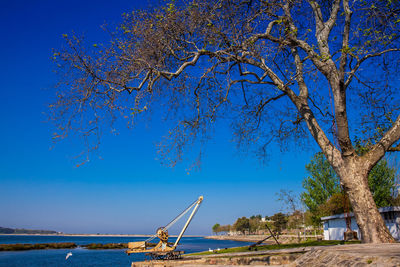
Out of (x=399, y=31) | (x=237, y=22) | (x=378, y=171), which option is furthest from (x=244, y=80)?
(x=378, y=171)

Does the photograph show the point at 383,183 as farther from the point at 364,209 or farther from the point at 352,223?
the point at 364,209

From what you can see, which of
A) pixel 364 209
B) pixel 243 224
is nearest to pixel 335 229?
pixel 364 209

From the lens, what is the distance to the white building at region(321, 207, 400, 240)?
64.1 ft

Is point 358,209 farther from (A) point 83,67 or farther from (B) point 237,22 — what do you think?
(A) point 83,67

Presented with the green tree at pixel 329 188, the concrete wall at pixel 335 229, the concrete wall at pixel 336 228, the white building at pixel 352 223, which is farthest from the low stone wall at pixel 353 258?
the green tree at pixel 329 188

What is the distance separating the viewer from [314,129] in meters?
8.60

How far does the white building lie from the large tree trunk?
14675 millimetres

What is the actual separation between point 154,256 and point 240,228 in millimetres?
175309

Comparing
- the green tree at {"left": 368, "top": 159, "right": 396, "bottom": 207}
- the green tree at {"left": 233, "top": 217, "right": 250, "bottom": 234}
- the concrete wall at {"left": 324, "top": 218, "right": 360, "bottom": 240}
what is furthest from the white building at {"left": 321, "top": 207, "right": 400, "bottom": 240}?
the green tree at {"left": 233, "top": 217, "right": 250, "bottom": 234}

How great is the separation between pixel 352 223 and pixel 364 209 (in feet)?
67.2

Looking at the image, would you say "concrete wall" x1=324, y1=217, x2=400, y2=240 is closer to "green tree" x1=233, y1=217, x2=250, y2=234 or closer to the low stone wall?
the low stone wall

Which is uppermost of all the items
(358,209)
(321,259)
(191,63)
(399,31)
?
(399,31)

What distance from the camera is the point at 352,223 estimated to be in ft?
82.3

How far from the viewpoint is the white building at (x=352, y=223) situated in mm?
19547
